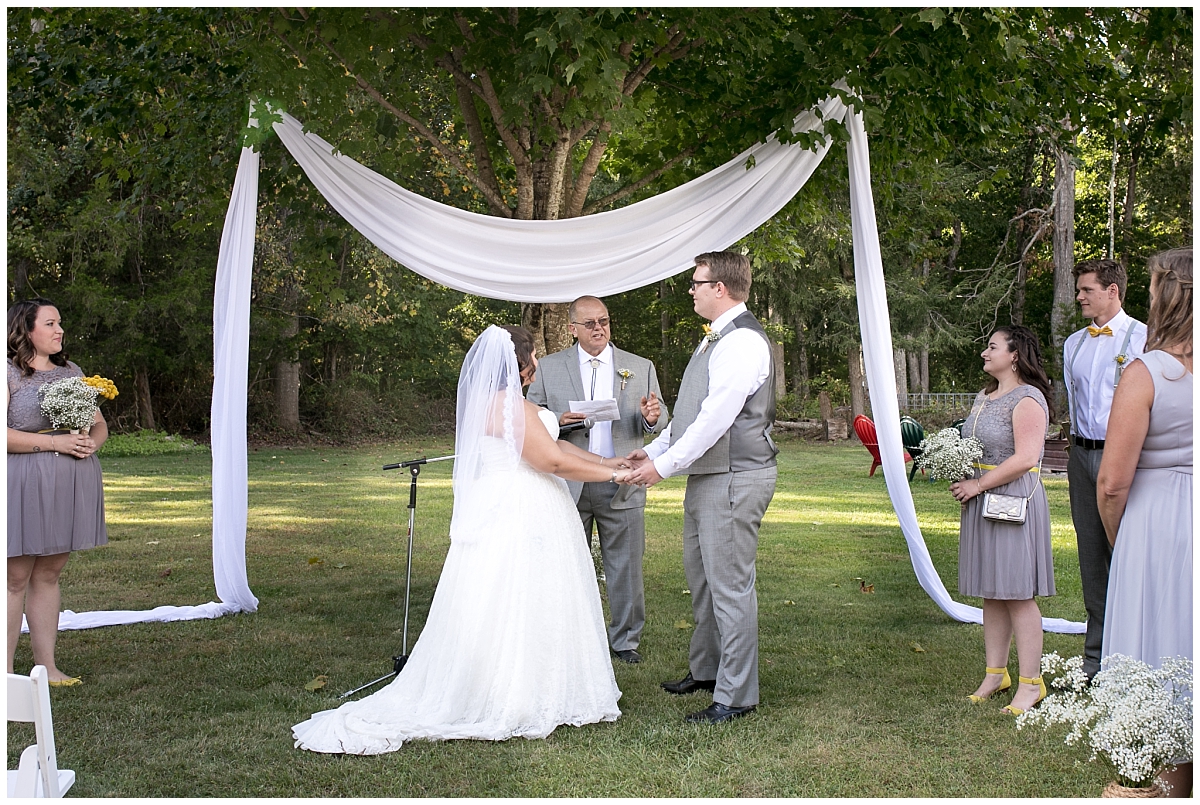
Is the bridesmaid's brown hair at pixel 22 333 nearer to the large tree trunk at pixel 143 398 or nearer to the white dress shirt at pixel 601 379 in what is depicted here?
the white dress shirt at pixel 601 379

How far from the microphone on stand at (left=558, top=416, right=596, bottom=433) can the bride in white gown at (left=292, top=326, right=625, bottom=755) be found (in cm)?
66

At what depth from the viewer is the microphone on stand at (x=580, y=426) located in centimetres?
525

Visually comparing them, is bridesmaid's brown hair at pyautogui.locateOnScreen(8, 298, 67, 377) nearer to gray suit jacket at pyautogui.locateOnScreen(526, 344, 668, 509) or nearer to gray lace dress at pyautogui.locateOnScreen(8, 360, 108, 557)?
gray lace dress at pyautogui.locateOnScreen(8, 360, 108, 557)

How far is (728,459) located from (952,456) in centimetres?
103

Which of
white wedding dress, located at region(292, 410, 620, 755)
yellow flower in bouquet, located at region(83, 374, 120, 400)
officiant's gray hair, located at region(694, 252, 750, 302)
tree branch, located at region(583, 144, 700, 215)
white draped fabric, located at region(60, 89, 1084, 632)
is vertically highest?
tree branch, located at region(583, 144, 700, 215)

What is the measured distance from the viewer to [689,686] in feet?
15.9

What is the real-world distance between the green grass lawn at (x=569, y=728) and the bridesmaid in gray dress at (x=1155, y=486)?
71cm

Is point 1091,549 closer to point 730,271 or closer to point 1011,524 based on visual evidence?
point 1011,524

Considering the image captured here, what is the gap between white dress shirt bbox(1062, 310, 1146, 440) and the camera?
4848 mm

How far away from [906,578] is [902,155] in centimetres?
316

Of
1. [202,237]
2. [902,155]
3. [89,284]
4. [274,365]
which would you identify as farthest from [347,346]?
[902,155]

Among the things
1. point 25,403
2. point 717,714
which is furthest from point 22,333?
point 717,714

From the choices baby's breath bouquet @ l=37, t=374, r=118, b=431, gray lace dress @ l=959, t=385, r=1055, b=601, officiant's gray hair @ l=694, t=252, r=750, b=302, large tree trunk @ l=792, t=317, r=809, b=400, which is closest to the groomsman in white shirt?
gray lace dress @ l=959, t=385, r=1055, b=601

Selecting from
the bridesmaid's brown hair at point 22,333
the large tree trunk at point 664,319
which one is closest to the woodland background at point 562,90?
the bridesmaid's brown hair at point 22,333
